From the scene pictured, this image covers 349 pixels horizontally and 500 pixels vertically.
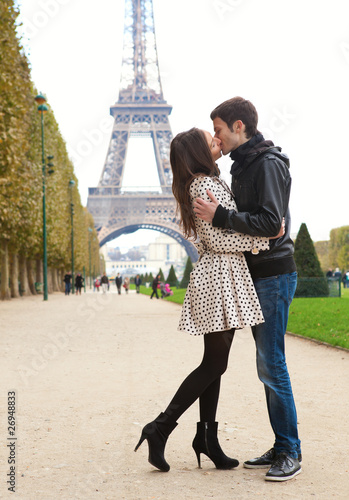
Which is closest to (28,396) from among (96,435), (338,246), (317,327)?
(96,435)

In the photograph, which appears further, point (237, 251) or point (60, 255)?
point (60, 255)

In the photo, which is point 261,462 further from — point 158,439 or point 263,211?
point 263,211

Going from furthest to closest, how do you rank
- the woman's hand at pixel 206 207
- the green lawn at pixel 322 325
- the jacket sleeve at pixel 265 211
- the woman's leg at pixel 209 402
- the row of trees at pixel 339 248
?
the row of trees at pixel 339 248
the green lawn at pixel 322 325
the woman's leg at pixel 209 402
the woman's hand at pixel 206 207
the jacket sleeve at pixel 265 211

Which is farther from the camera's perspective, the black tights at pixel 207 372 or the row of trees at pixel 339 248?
the row of trees at pixel 339 248

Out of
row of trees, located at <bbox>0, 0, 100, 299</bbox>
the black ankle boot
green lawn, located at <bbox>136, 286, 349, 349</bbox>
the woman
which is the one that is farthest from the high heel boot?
row of trees, located at <bbox>0, 0, 100, 299</bbox>

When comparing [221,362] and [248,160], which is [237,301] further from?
[248,160]

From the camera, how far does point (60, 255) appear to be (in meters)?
38.9

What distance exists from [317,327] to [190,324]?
9.25 meters

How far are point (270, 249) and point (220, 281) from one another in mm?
323

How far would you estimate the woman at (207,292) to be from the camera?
132 inches

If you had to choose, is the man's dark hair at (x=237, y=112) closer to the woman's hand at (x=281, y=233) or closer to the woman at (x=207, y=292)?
the woman at (x=207, y=292)

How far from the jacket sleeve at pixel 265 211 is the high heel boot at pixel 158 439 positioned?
3.62 ft

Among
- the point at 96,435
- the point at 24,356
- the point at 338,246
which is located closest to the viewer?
the point at 96,435

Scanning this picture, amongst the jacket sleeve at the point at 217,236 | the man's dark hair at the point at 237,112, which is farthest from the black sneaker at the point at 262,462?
the man's dark hair at the point at 237,112
